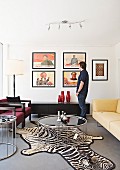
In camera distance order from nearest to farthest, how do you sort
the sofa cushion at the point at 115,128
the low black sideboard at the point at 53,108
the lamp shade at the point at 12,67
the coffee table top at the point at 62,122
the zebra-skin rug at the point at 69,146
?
the zebra-skin rug at the point at 69,146, the sofa cushion at the point at 115,128, the coffee table top at the point at 62,122, the lamp shade at the point at 12,67, the low black sideboard at the point at 53,108

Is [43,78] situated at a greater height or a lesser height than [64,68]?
lesser

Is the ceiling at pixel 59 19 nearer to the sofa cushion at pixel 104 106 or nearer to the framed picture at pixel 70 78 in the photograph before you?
the framed picture at pixel 70 78

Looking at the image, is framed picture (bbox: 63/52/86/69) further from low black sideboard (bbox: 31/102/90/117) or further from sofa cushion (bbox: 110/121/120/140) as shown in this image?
sofa cushion (bbox: 110/121/120/140)

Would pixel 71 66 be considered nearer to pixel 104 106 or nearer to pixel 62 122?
pixel 104 106

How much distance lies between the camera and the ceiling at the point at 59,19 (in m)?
3.09

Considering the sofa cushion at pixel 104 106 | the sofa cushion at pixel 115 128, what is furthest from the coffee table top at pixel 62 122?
the sofa cushion at pixel 104 106

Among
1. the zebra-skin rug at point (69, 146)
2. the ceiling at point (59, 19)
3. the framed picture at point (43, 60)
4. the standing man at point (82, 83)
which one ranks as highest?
the ceiling at point (59, 19)

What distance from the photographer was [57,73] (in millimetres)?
6121

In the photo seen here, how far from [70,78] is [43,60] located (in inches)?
40.9

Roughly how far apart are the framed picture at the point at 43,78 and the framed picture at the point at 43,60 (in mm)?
192

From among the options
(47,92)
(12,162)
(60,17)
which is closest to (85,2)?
(60,17)

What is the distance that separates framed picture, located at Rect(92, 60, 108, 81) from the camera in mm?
6102

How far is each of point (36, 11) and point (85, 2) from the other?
918mm

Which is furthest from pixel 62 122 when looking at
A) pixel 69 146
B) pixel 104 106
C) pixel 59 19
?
pixel 59 19
